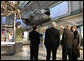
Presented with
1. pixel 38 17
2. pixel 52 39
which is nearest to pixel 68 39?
pixel 52 39

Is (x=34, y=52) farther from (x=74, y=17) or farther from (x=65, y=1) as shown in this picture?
(x=65, y=1)

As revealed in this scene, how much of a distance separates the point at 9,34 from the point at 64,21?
266 inches

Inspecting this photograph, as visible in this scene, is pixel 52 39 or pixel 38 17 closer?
pixel 52 39

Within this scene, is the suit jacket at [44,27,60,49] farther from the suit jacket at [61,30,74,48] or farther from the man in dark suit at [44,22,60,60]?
the suit jacket at [61,30,74,48]

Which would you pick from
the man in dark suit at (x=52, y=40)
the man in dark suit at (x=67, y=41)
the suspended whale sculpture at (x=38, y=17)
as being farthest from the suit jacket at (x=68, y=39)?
the suspended whale sculpture at (x=38, y=17)

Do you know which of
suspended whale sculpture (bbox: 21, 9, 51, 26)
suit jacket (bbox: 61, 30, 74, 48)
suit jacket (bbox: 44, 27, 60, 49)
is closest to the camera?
suit jacket (bbox: 44, 27, 60, 49)

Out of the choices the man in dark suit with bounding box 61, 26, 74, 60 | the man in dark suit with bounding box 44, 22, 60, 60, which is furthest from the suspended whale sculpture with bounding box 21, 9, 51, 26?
the man in dark suit with bounding box 44, 22, 60, 60

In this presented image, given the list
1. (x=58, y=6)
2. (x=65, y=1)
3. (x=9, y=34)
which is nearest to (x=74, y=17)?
(x=65, y=1)

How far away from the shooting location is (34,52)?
4254mm

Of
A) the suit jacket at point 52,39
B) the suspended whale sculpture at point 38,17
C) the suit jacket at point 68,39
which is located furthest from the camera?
the suspended whale sculpture at point 38,17

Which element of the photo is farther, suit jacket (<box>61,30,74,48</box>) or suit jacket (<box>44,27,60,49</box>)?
suit jacket (<box>61,30,74,48</box>)

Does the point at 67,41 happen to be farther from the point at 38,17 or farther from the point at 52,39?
the point at 38,17

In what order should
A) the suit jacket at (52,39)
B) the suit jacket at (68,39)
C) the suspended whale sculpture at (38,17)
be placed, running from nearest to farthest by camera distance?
the suit jacket at (52,39) < the suit jacket at (68,39) < the suspended whale sculpture at (38,17)

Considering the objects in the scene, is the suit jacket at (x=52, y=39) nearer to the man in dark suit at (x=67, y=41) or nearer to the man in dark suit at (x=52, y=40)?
the man in dark suit at (x=52, y=40)
